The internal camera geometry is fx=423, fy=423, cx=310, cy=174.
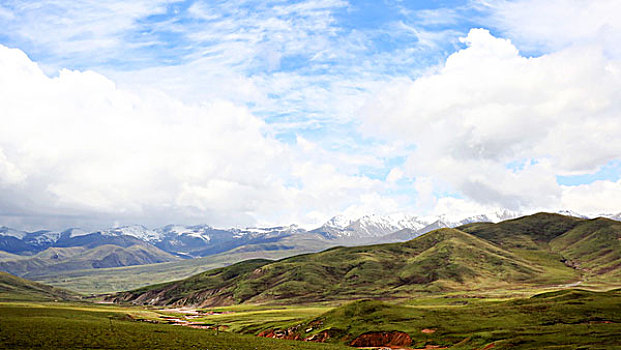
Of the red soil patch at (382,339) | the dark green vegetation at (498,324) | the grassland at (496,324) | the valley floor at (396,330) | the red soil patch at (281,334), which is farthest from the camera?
the red soil patch at (281,334)

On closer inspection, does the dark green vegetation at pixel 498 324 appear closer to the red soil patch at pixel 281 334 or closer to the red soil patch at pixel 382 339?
the red soil patch at pixel 382 339

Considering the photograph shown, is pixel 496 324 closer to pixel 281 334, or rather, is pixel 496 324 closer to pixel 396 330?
pixel 396 330

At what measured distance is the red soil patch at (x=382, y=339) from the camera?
112 meters

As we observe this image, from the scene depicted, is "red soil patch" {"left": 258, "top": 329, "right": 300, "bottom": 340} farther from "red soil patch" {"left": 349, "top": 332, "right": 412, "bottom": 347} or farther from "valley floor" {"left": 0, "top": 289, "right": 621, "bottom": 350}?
"red soil patch" {"left": 349, "top": 332, "right": 412, "bottom": 347}

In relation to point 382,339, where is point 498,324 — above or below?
above

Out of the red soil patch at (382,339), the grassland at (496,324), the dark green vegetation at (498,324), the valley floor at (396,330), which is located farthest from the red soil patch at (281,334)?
the red soil patch at (382,339)

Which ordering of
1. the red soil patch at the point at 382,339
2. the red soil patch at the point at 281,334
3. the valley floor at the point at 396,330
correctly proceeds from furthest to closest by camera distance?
the red soil patch at the point at 281,334
the red soil patch at the point at 382,339
the valley floor at the point at 396,330

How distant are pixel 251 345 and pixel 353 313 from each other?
5685 cm

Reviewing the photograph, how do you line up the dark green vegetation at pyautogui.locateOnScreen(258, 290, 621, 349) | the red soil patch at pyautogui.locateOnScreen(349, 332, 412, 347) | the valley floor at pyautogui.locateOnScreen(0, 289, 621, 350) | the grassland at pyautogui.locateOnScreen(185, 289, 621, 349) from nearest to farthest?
the valley floor at pyautogui.locateOnScreen(0, 289, 621, 350)
the dark green vegetation at pyautogui.locateOnScreen(258, 290, 621, 349)
the grassland at pyautogui.locateOnScreen(185, 289, 621, 349)
the red soil patch at pyautogui.locateOnScreen(349, 332, 412, 347)

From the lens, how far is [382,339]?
115 meters

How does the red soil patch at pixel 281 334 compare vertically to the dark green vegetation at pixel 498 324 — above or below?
below

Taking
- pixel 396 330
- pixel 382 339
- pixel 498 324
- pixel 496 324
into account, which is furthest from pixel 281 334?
pixel 498 324

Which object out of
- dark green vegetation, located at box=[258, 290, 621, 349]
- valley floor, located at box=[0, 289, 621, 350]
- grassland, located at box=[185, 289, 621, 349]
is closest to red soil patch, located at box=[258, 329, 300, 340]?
valley floor, located at box=[0, 289, 621, 350]

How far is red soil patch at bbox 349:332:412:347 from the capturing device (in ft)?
368
